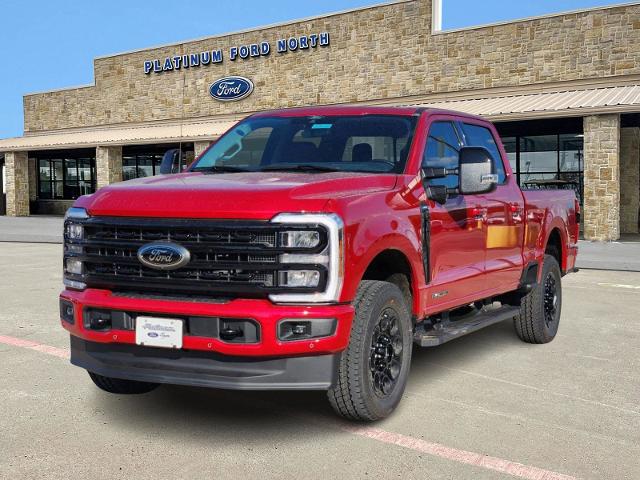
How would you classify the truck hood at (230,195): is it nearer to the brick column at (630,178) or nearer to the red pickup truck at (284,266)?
the red pickup truck at (284,266)

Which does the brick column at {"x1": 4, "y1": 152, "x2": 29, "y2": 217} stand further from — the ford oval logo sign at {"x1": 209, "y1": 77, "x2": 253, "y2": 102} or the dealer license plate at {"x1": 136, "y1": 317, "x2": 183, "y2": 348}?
the dealer license plate at {"x1": 136, "y1": 317, "x2": 183, "y2": 348}

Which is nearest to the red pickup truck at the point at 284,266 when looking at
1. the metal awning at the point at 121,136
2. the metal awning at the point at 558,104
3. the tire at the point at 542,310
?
the tire at the point at 542,310

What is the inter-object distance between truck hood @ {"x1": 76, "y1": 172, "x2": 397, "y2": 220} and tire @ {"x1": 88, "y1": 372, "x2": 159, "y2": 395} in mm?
1229

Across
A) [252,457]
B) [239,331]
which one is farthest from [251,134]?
[252,457]

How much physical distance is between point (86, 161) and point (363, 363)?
34.6 meters

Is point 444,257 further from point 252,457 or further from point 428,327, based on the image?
point 252,457

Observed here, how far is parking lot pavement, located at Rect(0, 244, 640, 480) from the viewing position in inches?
148

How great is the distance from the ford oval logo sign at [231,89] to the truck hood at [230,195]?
83.8 feet

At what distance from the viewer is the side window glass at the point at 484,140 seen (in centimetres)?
616

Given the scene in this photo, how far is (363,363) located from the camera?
162 inches

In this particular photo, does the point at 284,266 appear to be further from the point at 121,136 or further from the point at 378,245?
the point at 121,136

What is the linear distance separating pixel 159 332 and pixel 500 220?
3210 mm

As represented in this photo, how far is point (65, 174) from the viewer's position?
3725cm

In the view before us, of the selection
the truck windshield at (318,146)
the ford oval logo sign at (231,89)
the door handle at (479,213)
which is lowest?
the door handle at (479,213)
